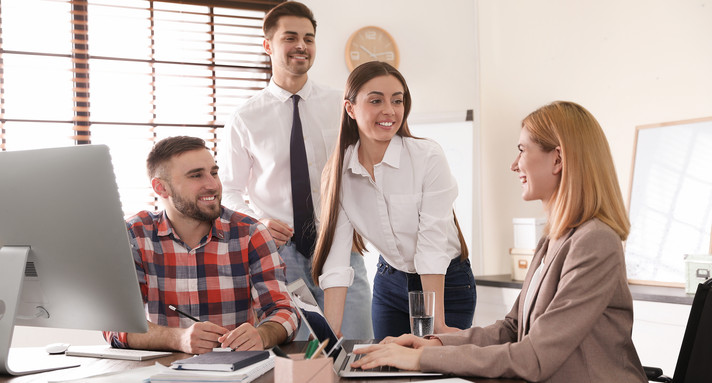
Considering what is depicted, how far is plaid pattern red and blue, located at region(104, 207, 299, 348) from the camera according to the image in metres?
1.94

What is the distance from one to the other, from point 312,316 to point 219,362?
222 mm

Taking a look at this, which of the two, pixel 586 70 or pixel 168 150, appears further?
pixel 586 70

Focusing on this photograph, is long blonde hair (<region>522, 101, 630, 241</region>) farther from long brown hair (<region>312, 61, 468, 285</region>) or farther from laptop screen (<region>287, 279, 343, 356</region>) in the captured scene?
long brown hair (<region>312, 61, 468, 285</region>)

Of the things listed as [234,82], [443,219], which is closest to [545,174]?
[443,219]

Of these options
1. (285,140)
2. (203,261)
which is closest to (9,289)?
(203,261)

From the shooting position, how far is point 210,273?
197cm

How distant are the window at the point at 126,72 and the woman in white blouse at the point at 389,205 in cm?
197

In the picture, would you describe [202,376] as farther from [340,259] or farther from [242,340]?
[340,259]

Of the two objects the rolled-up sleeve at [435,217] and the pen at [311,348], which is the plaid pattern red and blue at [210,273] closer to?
the rolled-up sleeve at [435,217]

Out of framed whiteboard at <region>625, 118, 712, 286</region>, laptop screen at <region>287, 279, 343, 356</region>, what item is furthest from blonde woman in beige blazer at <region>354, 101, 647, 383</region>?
framed whiteboard at <region>625, 118, 712, 286</region>

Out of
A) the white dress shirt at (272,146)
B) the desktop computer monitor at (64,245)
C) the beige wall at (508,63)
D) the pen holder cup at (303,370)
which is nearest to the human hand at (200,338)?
the desktop computer monitor at (64,245)

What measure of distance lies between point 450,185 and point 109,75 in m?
2.43

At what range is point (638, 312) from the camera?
3.01 meters

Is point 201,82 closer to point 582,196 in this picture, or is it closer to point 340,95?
point 340,95
